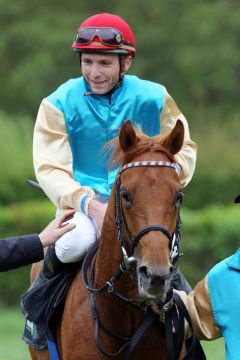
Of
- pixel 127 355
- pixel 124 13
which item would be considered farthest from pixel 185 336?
pixel 124 13

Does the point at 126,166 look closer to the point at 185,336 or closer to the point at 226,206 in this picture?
the point at 185,336

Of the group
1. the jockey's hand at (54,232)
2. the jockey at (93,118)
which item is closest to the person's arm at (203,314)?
the jockey at (93,118)

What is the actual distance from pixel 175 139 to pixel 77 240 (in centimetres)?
88

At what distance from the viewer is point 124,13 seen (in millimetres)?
25109

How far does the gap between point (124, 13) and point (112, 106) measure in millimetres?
19614

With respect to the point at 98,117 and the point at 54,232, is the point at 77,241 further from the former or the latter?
the point at 98,117

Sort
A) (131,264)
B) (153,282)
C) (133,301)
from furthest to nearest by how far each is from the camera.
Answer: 1. (133,301)
2. (131,264)
3. (153,282)

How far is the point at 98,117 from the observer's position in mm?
5832

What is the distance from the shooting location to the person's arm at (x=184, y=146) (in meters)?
5.59

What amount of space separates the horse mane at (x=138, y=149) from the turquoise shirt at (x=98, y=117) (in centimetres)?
70

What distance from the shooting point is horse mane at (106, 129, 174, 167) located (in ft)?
16.0

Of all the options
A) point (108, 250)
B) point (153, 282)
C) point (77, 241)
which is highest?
point (153, 282)

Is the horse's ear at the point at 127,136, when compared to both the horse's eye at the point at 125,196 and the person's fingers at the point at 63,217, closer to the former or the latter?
the horse's eye at the point at 125,196

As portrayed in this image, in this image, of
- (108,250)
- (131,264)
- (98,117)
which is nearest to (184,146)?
(98,117)
